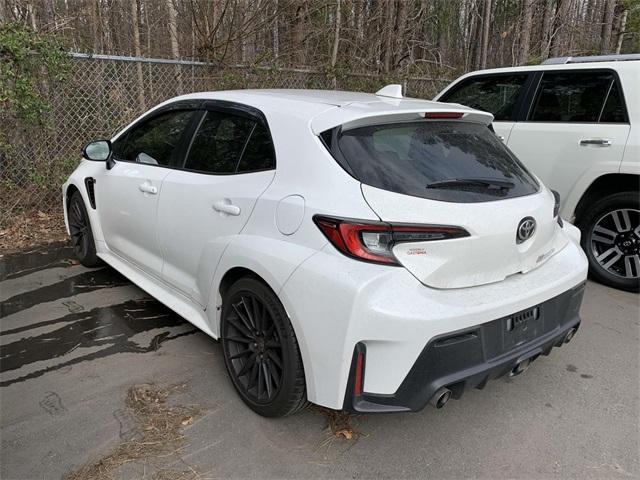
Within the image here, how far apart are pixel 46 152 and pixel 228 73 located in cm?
269

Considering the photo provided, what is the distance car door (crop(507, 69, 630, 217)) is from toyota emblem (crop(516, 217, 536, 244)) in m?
2.41

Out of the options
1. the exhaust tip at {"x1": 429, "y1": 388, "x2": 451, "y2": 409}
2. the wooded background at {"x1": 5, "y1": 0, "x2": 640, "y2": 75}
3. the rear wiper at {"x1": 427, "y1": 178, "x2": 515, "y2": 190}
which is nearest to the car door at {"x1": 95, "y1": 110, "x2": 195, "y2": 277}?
the rear wiper at {"x1": 427, "y1": 178, "x2": 515, "y2": 190}

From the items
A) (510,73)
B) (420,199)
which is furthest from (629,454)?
(510,73)

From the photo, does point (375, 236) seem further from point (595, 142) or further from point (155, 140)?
point (595, 142)

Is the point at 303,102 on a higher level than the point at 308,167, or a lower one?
higher

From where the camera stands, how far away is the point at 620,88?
14.6ft

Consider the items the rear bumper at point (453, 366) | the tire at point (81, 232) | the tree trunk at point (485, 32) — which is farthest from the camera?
the tree trunk at point (485, 32)

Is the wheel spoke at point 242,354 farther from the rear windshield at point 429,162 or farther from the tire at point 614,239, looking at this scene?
the tire at point 614,239

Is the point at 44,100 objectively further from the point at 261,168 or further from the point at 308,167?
the point at 308,167

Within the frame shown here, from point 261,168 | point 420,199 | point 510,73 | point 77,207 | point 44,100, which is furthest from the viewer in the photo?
point 44,100

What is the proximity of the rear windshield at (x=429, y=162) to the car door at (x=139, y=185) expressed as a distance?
5.01 feet

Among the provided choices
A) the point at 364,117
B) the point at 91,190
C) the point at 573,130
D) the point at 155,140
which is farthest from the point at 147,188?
the point at 573,130

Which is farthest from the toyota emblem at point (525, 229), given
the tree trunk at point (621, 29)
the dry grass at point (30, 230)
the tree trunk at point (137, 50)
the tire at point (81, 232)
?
the tree trunk at point (621, 29)

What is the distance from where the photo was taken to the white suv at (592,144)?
14.4ft
